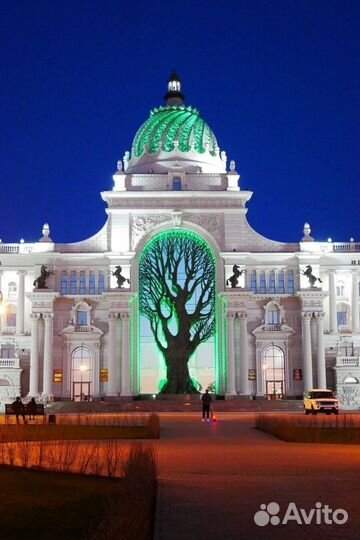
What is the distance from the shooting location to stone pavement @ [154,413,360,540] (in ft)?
42.0

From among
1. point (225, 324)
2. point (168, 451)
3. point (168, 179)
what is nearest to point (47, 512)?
point (168, 451)

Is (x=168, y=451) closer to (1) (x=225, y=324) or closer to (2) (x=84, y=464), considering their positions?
(2) (x=84, y=464)

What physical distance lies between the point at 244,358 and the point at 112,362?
13.2 m

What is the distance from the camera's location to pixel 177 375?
79750 millimetres

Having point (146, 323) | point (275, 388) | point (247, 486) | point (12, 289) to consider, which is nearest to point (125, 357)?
point (146, 323)

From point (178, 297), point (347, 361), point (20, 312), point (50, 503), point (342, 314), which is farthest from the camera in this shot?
point (342, 314)

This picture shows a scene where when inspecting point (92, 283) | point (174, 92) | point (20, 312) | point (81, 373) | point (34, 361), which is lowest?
point (81, 373)

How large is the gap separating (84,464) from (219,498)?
4671 mm

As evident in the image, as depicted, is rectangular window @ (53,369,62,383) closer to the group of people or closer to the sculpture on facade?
the sculpture on facade

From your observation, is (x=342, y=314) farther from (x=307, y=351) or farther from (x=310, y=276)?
(x=307, y=351)

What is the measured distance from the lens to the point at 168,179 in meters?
85.8

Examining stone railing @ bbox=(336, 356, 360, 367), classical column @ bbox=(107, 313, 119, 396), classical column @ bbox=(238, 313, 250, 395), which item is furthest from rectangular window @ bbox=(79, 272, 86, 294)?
stone railing @ bbox=(336, 356, 360, 367)

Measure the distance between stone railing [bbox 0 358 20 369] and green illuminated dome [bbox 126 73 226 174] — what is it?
25.8 m

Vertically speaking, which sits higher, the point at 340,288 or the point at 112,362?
the point at 340,288
